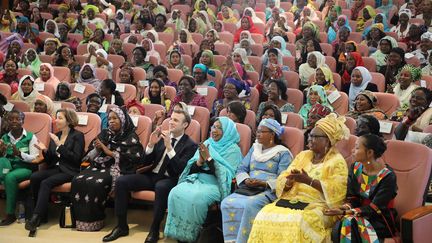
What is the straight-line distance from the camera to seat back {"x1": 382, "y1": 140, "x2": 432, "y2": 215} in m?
4.28

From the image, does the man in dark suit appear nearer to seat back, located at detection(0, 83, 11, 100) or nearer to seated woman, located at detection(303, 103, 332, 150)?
seated woman, located at detection(303, 103, 332, 150)

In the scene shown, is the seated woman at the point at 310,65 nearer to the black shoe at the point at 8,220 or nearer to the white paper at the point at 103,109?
the white paper at the point at 103,109

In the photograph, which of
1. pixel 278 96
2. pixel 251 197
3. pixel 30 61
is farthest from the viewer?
pixel 30 61

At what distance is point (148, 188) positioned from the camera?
5223 mm

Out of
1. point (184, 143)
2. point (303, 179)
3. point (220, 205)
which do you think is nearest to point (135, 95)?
point (184, 143)

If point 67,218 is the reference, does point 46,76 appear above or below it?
above

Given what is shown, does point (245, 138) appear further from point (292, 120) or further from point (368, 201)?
point (368, 201)

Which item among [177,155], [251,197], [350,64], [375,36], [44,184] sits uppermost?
[375,36]

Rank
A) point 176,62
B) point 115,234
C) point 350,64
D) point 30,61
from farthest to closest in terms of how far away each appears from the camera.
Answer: point 30,61 < point 176,62 < point 350,64 < point 115,234

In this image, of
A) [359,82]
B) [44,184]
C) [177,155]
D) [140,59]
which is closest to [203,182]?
[177,155]

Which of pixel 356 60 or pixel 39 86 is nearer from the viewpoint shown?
pixel 39 86

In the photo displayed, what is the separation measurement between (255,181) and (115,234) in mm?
1215

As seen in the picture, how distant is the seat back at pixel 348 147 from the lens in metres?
4.78

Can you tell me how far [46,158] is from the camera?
561 cm
